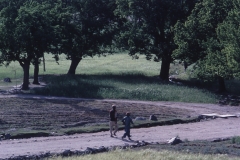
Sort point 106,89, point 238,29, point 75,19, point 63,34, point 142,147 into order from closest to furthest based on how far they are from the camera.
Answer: point 142,147 → point 238,29 → point 106,89 → point 63,34 → point 75,19

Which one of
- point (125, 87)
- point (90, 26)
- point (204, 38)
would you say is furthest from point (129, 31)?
point (204, 38)

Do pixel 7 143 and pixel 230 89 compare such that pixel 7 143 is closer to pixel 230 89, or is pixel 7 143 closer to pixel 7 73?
pixel 230 89

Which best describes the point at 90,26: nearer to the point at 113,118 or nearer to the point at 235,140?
the point at 113,118

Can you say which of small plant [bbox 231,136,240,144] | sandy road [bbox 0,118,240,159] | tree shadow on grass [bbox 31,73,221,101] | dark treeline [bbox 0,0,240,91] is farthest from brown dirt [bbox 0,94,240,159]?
dark treeline [bbox 0,0,240,91]

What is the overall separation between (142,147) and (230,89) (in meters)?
31.3

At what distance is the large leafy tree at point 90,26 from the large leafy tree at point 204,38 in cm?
1194

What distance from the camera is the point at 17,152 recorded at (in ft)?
86.7

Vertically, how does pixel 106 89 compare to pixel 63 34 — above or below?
below

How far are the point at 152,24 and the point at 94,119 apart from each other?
24.5 metres

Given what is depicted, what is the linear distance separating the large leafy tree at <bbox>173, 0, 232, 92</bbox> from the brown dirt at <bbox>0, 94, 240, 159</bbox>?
532 centimetres

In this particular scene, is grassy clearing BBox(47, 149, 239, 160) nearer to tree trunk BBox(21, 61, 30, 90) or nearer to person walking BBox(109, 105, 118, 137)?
person walking BBox(109, 105, 118, 137)

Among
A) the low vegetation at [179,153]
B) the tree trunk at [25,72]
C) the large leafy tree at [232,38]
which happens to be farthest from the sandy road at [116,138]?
the tree trunk at [25,72]

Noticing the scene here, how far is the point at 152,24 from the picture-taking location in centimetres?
6134

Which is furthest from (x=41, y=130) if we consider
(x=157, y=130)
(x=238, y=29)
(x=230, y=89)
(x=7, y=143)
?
(x=230, y=89)
